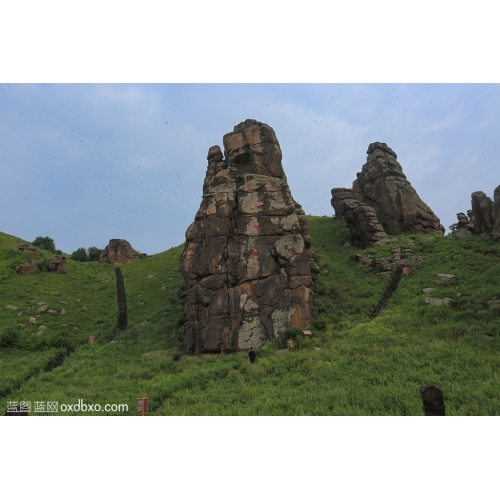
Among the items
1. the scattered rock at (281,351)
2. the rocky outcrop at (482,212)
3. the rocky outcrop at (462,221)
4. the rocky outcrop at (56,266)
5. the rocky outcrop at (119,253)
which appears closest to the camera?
the scattered rock at (281,351)

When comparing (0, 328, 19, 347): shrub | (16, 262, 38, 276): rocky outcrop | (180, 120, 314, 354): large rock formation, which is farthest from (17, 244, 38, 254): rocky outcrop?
(180, 120, 314, 354): large rock formation

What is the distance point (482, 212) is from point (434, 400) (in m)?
39.6

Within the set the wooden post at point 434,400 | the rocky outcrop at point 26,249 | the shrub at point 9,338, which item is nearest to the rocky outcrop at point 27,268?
the rocky outcrop at point 26,249

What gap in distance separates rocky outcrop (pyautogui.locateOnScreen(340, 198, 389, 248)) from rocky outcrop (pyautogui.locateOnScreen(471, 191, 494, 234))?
36.6 ft

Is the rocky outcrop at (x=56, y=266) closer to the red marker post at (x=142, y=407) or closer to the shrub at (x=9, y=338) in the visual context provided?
the shrub at (x=9, y=338)

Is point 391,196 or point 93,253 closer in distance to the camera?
point 391,196

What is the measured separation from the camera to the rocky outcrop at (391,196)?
177ft

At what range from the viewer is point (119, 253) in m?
66.7

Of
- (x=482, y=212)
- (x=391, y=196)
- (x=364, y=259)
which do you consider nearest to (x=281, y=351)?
(x=364, y=259)

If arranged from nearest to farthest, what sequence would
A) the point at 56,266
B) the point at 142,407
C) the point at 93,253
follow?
the point at 142,407 < the point at 56,266 < the point at 93,253

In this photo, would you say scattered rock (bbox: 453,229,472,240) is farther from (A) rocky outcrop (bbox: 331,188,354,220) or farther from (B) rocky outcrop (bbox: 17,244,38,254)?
(B) rocky outcrop (bbox: 17,244,38,254)

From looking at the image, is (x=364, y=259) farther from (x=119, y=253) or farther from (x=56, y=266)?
(x=119, y=253)

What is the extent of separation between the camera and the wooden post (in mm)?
11945

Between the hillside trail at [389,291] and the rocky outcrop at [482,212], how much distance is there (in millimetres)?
13977
